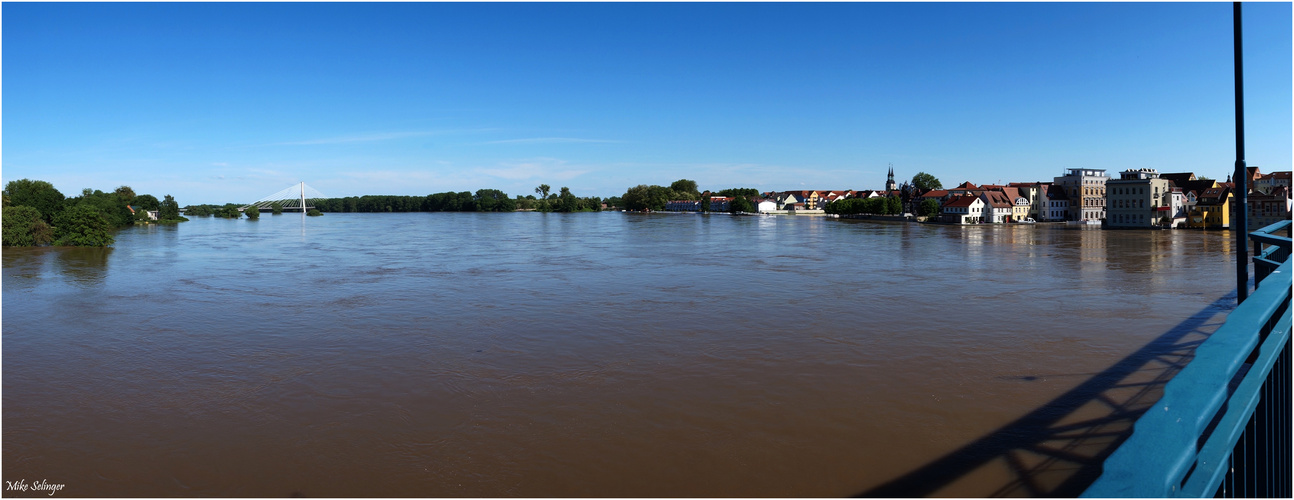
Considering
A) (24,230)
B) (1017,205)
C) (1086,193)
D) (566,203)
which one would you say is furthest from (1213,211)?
(566,203)

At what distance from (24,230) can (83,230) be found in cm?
250

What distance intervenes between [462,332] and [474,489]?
17.8 feet

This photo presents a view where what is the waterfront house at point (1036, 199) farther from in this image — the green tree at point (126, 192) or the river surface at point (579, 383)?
the green tree at point (126, 192)

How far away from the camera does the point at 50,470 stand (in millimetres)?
5297

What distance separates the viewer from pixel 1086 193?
5366 cm

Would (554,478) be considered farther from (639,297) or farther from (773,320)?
(639,297)

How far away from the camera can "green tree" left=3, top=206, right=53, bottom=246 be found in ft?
94.2

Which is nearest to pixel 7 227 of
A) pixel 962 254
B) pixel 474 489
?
pixel 474 489

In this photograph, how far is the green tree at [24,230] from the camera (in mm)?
28703

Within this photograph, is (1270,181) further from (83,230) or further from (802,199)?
(83,230)

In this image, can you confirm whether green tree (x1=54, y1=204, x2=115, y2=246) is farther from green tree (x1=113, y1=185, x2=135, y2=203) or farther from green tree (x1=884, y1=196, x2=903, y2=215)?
green tree (x1=884, y1=196, x2=903, y2=215)

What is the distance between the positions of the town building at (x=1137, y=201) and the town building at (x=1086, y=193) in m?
4.94

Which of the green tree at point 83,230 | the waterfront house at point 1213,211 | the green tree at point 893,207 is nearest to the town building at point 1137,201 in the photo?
the waterfront house at point 1213,211

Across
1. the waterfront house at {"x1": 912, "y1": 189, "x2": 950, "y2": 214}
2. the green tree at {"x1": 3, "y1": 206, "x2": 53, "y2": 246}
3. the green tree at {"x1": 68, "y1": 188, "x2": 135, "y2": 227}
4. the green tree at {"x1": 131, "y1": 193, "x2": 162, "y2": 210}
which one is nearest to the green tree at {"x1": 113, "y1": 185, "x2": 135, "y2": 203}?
the green tree at {"x1": 131, "y1": 193, "x2": 162, "y2": 210}
